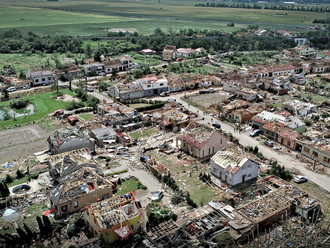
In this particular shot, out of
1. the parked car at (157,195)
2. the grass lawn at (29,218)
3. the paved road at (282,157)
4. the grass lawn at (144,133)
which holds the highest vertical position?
the grass lawn at (29,218)

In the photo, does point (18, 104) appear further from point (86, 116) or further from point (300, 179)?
point (300, 179)

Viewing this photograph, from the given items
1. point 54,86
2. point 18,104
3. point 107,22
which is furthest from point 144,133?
point 107,22

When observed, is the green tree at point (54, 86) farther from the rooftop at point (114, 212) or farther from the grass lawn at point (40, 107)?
the rooftop at point (114, 212)

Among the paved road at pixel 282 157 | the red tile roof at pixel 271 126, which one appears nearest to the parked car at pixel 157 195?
the paved road at pixel 282 157

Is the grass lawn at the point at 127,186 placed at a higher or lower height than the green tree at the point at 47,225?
lower

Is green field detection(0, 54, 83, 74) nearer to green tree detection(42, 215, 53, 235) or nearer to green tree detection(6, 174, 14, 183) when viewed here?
green tree detection(6, 174, 14, 183)

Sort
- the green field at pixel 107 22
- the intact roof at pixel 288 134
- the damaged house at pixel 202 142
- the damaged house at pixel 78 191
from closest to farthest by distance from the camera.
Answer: the damaged house at pixel 78 191 → the damaged house at pixel 202 142 → the intact roof at pixel 288 134 → the green field at pixel 107 22

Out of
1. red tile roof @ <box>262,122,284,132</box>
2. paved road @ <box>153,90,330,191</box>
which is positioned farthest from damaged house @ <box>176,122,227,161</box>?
red tile roof @ <box>262,122,284,132</box>
